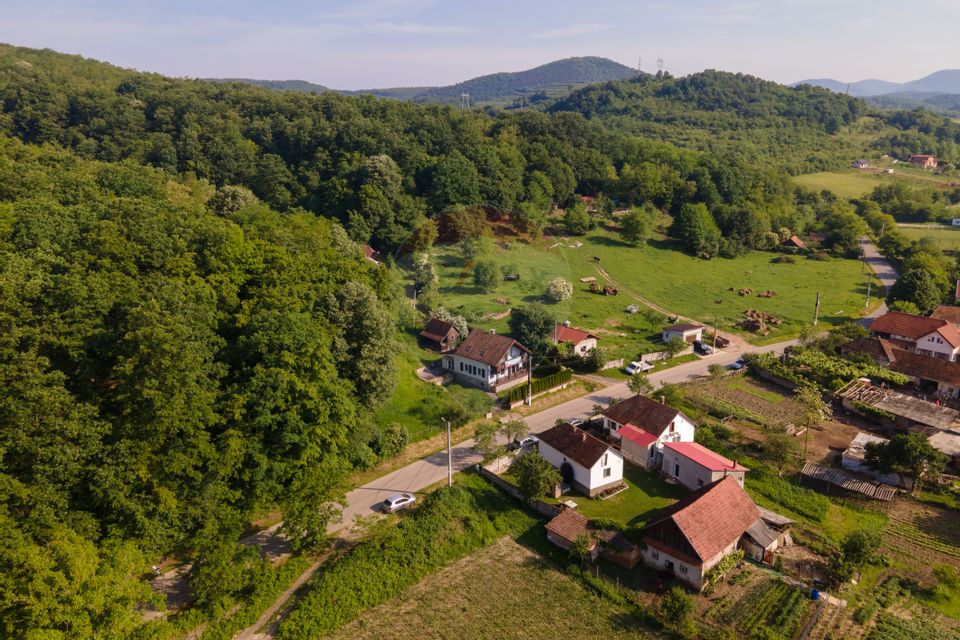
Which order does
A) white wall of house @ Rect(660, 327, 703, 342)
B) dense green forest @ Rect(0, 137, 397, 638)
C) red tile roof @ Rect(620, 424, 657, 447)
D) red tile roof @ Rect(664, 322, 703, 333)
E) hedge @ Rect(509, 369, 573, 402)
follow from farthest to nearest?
red tile roof @ Rect(664, 322, 703, 333) → white wall of house @ Rect(660, 327, 703, 342) → hedge @ Rect(509, 369, 573, 402) → red tile roof @ Rect(620, 424, 657, 447) → dense green forest @ Rect(0, 137, 397, 638)

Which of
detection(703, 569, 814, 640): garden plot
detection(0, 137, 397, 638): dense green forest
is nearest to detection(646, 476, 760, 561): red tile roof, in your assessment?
detection(703, 569, 814, 640): garden plot

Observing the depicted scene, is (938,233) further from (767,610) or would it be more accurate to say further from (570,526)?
(570,526)

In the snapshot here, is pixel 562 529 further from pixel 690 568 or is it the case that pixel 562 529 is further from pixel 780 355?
pixel 780 355

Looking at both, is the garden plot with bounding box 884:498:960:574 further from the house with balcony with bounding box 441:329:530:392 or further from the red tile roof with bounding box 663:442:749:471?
the house with balcony with bounding box 441:329:530:392

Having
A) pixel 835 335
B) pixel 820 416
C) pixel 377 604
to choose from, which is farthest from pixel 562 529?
pixel 835 335

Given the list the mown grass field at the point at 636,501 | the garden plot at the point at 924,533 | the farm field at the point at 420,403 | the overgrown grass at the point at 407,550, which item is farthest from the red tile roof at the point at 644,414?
the garden plot at the point at 924,533

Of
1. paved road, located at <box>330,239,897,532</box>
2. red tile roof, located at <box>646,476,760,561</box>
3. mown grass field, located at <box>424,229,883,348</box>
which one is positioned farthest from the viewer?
mown grass field, located at <box>424,229,883,348</box>

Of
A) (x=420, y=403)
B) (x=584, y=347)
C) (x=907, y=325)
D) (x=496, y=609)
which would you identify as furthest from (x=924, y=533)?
(x=907, y=325)
